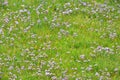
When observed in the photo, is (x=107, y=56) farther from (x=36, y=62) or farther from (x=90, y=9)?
(x=90, y=9)

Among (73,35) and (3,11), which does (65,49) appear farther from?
(3,11)

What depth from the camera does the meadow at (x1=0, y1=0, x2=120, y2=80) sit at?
1272cm

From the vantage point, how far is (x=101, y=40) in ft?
48.6

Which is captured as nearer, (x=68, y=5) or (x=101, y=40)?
(x=101, y=40)

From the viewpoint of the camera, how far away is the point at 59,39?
14.8 m

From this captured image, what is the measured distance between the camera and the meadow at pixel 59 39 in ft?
41.7

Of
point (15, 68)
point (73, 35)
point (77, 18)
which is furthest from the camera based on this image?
point (77, 18)

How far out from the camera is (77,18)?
651 inches

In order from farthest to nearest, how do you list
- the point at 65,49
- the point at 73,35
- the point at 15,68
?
the point at 73,35, the point at 65,49, the point at 15,68

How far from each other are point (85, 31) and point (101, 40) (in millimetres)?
992

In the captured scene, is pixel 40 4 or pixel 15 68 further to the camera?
pixel 40 4

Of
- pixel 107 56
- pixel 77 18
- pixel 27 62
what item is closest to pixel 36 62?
pixel 27 62

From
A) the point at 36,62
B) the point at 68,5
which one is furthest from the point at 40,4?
the point at 36,62

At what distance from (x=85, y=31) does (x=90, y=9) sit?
80.8 inches
